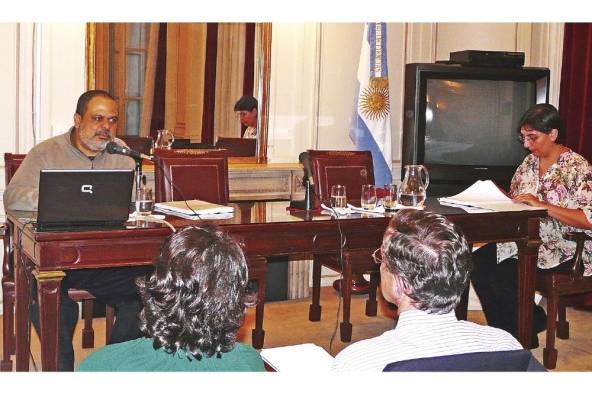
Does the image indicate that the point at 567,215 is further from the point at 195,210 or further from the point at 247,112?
the point at 247,112

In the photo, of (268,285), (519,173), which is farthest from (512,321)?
(268,285)

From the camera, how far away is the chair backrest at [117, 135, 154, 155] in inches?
205

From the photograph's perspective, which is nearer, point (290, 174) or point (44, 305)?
point (44, 305)

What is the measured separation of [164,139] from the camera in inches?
208

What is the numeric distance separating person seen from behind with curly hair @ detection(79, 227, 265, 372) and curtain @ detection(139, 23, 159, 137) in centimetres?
360

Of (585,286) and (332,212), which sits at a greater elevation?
(332,212)

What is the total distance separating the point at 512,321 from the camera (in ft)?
13.8

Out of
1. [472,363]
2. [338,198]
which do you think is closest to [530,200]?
[338,198]

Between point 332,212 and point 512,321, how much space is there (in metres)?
1.12

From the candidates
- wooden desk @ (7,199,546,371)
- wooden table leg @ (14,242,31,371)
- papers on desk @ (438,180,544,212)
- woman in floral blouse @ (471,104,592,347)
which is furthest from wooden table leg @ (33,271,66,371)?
woman in floral blouse @ (471,104,592,347)

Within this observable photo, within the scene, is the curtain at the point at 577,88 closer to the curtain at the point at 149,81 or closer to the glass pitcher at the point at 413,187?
the glass pitcher at the point at 413,187

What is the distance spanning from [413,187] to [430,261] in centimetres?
190

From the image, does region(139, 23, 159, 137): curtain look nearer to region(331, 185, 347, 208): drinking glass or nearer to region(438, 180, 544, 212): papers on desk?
region(331, 185, 347, 208): drinking glass

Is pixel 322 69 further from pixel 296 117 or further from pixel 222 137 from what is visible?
pixel 222 137
